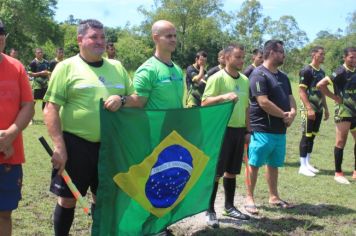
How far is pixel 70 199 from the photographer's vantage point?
4.26 m

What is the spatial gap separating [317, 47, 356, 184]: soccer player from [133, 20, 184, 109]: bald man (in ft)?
13.3

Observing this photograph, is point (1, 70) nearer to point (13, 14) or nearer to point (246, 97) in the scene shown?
point (246, 97)

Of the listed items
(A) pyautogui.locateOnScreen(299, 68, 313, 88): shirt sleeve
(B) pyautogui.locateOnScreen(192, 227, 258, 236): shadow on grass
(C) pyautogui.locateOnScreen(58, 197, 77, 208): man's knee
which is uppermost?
(A) pyautogui.locateOnScreen(299, 68, 313, 88): shirt sleeve

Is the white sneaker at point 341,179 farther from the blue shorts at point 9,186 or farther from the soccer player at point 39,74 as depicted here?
the soccer player at point 39,74

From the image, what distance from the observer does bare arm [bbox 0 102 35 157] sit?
3725 millimetres

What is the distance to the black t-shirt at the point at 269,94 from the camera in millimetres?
6176

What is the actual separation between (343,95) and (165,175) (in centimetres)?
482

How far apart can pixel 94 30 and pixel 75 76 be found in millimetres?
466

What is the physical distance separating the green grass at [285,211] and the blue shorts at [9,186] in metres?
1.47

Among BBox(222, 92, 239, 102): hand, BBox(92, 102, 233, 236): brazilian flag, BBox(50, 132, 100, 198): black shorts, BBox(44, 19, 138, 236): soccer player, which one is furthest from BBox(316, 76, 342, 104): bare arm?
BBox(50, 132, 100, 198): black shorts

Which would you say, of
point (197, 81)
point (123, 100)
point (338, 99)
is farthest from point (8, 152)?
point (197, 81)

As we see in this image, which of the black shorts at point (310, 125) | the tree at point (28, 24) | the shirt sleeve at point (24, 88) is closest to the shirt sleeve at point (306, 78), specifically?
the black shorts at point (310, 125)

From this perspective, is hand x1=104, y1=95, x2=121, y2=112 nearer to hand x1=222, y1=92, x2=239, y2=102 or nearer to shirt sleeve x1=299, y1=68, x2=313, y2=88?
hand x1=222, y1=92, x2=239, y2=102

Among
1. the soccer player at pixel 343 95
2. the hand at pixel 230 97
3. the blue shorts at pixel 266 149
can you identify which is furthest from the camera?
the soccer player at pixel 343 95
